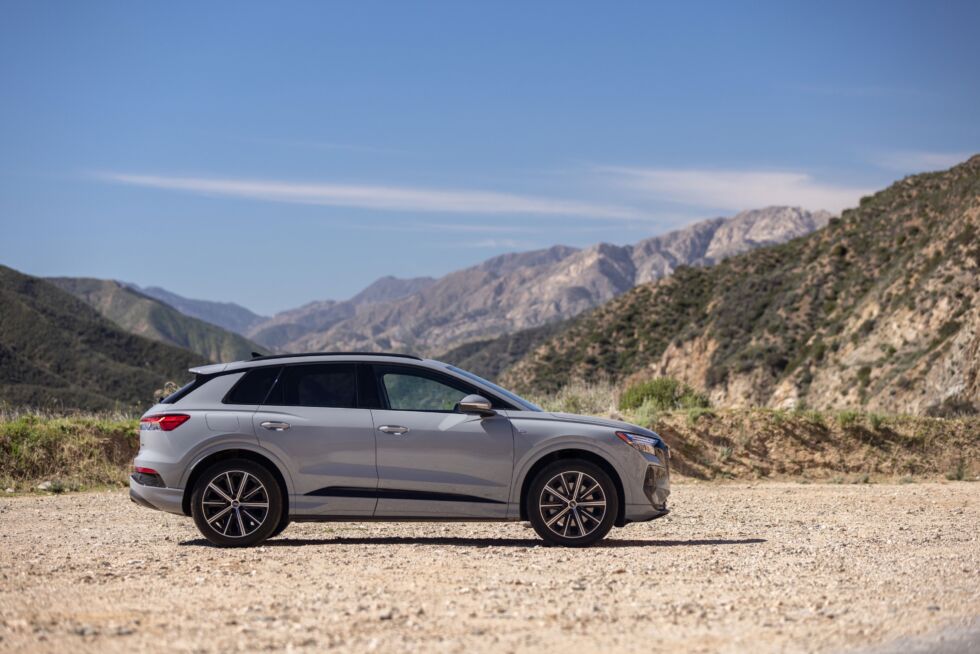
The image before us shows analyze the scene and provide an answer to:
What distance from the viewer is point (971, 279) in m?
50.0

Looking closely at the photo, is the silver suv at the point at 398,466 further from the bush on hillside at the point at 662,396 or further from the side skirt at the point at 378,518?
the bush on hillside at the point at 662,396

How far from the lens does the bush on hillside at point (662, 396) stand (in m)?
25.9

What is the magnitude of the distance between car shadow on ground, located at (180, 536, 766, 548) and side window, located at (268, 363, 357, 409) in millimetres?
1357

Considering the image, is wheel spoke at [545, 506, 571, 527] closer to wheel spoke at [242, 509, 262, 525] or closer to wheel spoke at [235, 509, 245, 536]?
wheel spoke at [242, 509, 262, 525]

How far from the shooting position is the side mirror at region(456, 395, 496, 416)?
1008cm

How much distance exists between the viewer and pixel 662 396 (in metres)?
26.3

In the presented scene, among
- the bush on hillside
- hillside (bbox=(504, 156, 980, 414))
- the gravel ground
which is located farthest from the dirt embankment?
hillside (bbox=(504, 156, 980, 414))

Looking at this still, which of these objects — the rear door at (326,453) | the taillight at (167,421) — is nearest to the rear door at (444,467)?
the rear door at (326,453)

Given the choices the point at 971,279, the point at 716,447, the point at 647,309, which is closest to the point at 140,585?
the point at 716,447

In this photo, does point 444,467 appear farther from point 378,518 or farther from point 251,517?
point 251,517

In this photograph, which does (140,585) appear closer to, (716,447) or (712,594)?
(712,594)

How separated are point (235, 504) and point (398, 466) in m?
1.55

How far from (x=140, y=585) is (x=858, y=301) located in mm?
60191

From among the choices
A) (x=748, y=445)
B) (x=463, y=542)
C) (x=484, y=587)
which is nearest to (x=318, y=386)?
(x=463, y=542)
